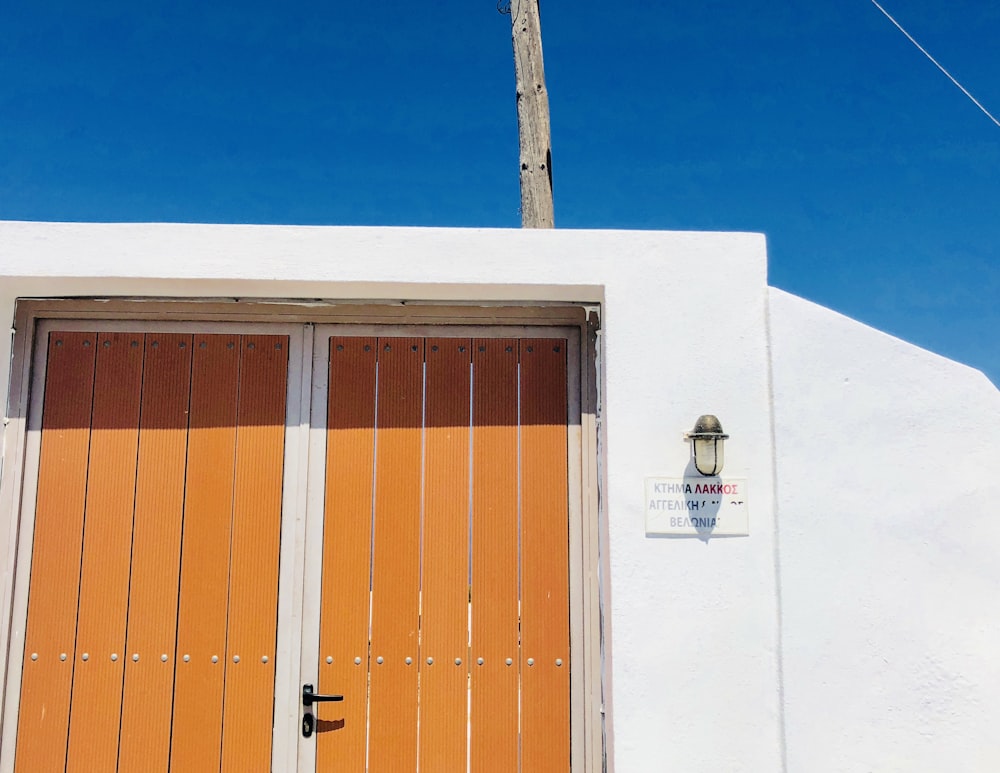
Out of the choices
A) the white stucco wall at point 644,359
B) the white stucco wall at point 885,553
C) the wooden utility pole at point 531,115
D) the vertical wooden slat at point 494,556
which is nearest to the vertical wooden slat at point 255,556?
the white stucco wall at point 644,359

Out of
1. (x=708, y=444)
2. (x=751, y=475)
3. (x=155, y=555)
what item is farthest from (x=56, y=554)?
(x=751, y=475)

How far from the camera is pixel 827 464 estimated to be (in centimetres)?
312

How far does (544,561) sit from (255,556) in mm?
1224

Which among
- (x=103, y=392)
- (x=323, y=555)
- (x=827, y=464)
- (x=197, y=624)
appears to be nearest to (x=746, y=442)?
(x=827, y=464)

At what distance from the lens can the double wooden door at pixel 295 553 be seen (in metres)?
3.28

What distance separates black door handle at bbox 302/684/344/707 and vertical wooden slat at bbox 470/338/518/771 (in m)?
0.57

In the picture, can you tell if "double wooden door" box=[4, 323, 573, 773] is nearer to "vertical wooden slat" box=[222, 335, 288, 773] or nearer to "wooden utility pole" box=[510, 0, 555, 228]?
"vertical wooden slat" box=[222, 335, 288, 773]

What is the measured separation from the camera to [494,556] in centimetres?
339

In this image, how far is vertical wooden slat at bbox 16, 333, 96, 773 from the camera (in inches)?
129

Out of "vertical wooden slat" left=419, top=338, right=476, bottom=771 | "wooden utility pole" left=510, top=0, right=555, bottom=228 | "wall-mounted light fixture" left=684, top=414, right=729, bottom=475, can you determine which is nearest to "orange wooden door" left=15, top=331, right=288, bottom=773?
"vertical wooden slat" left=419, top=338, right=476, bottom=771

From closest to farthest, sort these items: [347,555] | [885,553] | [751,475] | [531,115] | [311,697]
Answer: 1. [885,553]
2. [751,475]
3. [311,697]
4. [347,555]
5. [531,115]

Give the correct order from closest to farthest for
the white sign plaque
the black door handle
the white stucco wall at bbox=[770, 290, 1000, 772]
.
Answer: the white stucco wall at bbox=[770, 290, 1000, 772]
the white sign plaque
the black door handle

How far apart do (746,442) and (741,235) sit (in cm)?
86

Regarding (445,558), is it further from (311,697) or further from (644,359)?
(644,359)
